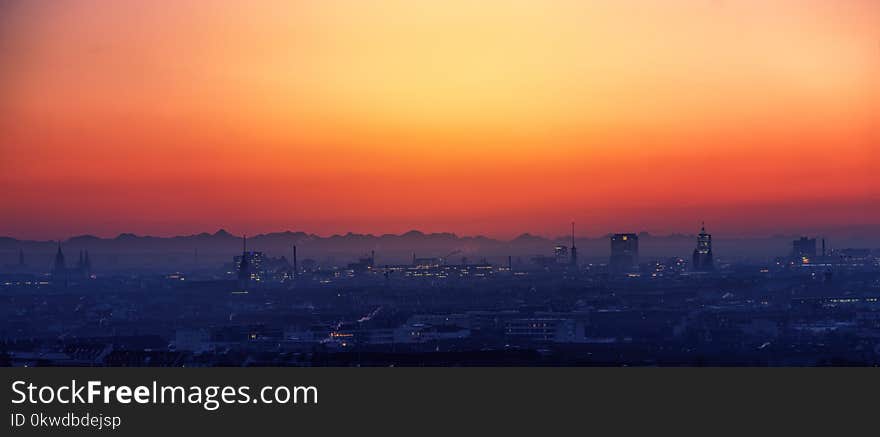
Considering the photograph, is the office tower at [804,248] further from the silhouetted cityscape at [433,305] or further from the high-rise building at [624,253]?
the high-rise building at [624,253]

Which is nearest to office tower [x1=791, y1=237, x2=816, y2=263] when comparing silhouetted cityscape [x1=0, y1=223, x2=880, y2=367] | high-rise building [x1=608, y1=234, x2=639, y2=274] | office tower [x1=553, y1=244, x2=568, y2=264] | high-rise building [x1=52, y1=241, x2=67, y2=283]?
silhouetted cityscape [x1=0, y1=223, x2=880, y2=367]

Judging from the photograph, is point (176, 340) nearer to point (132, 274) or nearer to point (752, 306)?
point (752, 306)

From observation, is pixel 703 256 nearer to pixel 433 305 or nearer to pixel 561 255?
pixel 561 255

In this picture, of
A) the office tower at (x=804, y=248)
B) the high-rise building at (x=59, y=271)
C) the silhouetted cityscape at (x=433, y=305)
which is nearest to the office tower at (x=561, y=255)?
the silhouetted cityscape at (x=433, y=305)

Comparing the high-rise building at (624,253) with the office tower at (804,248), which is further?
the office tower at (804,248)

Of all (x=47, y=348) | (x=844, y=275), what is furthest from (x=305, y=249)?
(x=47, y=348)
